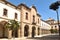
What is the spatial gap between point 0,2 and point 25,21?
32.4ft

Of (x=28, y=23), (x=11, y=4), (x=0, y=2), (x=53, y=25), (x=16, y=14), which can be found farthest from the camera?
(x=53, y=25)

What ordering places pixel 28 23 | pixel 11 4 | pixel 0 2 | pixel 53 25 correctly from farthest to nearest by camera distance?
1. pixel 53 25
2. pixel 28 23
3. pixel 11 4
4. pixel 0 2

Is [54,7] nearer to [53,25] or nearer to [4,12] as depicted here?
[4,12]

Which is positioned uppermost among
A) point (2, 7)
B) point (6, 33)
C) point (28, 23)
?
point (2, 7)

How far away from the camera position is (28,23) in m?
32.5

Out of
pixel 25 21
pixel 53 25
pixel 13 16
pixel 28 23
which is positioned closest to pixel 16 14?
pixel 13 16

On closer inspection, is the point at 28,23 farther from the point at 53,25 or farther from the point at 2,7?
the point at 53,25

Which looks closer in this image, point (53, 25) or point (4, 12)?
point (4, 12)

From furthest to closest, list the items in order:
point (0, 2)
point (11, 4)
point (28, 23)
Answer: point (28, 23), point (11, 4), point (0, 2)

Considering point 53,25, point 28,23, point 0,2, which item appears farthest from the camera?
point 53,25

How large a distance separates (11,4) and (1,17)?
4.44 meters

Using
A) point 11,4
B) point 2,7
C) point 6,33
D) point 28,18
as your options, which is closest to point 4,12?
point 2,7

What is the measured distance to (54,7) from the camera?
30406 millimetres

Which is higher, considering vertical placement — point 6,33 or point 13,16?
point 13,16
